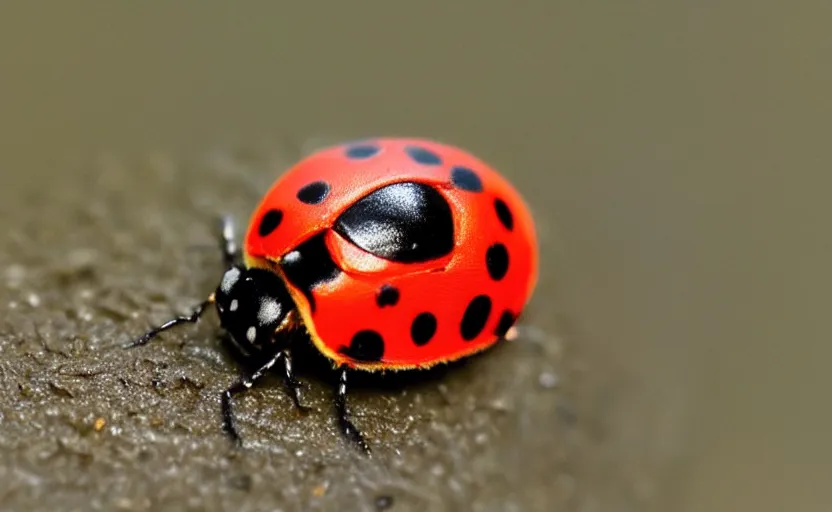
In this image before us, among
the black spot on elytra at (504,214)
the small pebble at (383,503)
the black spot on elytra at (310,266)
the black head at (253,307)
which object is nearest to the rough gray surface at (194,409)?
the small pebble at (383,503)

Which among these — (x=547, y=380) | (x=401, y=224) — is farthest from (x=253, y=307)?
(x=547, y=380)

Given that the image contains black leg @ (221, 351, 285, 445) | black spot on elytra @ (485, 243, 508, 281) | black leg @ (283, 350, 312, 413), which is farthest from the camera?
black spot on elytra @ (485, 243, 508, 281)

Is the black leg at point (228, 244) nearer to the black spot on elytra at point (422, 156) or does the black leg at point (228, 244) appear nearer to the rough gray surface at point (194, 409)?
the rough gray surface at point (194, 409)

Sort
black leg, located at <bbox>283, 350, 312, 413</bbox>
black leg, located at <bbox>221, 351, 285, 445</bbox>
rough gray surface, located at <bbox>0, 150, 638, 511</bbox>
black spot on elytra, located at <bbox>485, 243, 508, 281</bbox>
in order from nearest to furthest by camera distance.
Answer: rough gray surface, located at <bbox>0, 150, 638, 511</bbox> < black leg, located at <bbox>221, 351, 285, 445</bbox> < black leg, located at <bbox>283, 350, 312, 413</bbox> < black spot on elytra, located at <bbox>485, 243, 508, 281</bbox>

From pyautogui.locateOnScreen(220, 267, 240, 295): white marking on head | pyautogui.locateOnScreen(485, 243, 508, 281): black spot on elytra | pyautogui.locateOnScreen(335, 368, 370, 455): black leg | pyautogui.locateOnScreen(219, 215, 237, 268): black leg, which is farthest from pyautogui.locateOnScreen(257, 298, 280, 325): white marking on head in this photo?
pyautogui.locateOnScreen(485, 243, 508, 281): black spot on elytra

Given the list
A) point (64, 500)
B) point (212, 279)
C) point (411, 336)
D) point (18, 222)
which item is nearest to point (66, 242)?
point (18, 222)

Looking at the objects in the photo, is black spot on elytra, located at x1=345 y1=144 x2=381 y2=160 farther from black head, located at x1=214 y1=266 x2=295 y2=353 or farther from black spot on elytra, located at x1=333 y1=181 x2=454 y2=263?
black head, located at x1=214 y1=266 x2=295 y2=353
